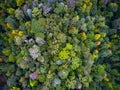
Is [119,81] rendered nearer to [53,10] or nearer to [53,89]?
[53,89]

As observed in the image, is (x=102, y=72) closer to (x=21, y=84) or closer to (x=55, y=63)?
(x=55, y=63)

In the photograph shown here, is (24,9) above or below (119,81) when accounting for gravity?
above

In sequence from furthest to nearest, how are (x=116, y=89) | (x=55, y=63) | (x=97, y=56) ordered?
1. (x=116, y=89)
2. (x=97, y=56)
3. (x=55, y=63)

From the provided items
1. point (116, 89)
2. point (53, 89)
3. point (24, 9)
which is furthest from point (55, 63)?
point (116, 89)

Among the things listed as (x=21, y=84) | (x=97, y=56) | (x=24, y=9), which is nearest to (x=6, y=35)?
(x=24, y=9)

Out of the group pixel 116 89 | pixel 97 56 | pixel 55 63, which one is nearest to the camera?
pixel 55 63

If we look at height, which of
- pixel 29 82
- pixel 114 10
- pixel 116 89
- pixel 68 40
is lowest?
pixel 116 89

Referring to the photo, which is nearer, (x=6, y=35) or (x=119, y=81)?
(x=6, y=35)

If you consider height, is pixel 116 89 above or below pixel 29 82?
below

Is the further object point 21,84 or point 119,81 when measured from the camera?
point 119,81
